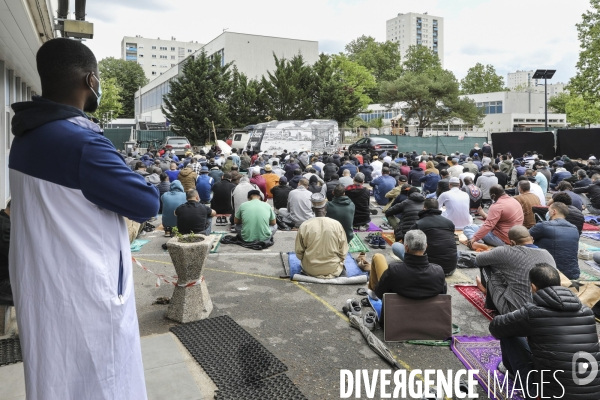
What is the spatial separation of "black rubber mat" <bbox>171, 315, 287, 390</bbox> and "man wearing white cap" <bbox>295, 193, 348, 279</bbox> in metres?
1.85

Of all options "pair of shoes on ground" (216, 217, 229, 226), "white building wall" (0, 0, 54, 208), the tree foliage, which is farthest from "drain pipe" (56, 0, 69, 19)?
the tree foliage

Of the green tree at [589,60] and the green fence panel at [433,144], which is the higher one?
the green tree at [589,60]

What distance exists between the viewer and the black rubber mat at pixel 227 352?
163 inches

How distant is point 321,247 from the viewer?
22.5ft

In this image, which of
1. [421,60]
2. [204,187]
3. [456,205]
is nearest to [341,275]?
[456,205]

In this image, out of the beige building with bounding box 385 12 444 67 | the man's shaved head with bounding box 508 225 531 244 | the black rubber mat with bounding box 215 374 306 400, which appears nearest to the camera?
the black rubber mat with bounding box 215 374 306 400

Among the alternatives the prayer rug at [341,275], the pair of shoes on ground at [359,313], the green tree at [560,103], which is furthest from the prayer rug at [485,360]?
the green tree at [560,103]

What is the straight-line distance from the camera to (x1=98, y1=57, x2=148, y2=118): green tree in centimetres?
7644

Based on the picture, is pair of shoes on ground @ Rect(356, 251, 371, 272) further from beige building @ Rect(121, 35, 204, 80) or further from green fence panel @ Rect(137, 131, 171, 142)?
beige building @ Rect(121, 35, 204, 80)

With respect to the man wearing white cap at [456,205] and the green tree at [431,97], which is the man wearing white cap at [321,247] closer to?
the man wearing white cap at [456,205]

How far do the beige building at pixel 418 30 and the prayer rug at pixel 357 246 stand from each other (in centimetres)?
17653

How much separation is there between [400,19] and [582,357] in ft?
623

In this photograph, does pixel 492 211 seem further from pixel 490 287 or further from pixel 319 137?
pixel 319 137

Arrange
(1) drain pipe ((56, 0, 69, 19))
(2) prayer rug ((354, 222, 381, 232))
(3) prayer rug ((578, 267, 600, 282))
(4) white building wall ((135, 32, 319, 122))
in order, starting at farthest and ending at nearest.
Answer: (4) white building wall ((135, 32, 319, 122)) < (2) prayer rug ((354, 222, 381, 232)) < (3) prayer rug ((578, 267, 600, 282)) < (1) drain pipe ((56, 0, 69, 19))
